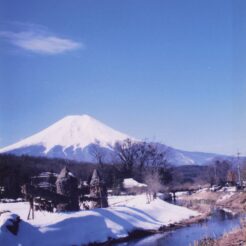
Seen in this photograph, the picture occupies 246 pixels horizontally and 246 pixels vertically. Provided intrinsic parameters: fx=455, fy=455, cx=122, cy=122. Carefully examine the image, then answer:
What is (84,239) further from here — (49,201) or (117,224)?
(49,201)

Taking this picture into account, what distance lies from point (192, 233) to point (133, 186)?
123 feet

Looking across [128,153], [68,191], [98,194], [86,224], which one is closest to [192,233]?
[86,224]

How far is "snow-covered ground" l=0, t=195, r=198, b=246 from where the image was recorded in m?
24.2

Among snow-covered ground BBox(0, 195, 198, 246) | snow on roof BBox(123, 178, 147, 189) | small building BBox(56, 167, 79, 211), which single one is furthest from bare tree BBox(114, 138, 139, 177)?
small building BBox(56, 167, 79, 211)

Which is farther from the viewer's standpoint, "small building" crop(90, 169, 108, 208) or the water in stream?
"small building" crop(90, 169, 108, 208)

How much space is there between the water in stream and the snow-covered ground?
2.14 m

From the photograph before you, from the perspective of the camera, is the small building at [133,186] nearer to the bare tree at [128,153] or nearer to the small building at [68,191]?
the bare tree at [128,153]

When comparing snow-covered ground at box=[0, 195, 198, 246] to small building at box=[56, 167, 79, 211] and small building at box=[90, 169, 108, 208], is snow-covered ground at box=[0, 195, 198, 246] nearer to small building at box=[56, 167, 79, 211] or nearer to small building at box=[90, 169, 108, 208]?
small building at box=[56, 167, 79, 211]

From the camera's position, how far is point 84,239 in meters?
26.5

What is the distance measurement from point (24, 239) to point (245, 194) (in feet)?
94.8

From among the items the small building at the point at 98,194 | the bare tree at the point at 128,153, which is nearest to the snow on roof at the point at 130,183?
the bare tree at the point at 128,153

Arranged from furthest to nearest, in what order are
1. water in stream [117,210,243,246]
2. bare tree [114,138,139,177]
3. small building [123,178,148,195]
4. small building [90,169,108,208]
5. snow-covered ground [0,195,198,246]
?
Result: bare tree [114,138,139,177] → small building [123,178,148,195] → small building [90,169,108,208] → water in stream [117,210,243,246] → snow-covered ground [0,195,198,246]

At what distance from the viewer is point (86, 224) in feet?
94.8

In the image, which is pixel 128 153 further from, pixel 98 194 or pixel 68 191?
pixel 68 191
